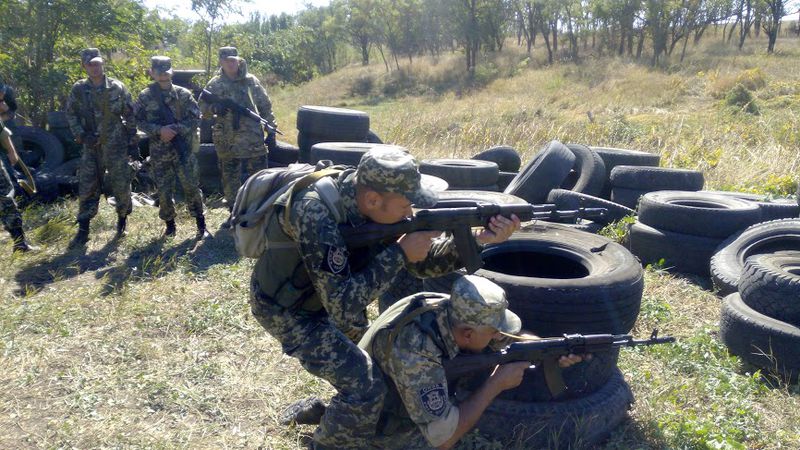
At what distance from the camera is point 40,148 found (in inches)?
371

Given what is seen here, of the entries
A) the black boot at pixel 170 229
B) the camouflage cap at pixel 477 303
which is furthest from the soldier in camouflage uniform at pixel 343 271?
the black boot at pixel 170 229

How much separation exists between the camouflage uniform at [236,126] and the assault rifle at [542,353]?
5.17 m

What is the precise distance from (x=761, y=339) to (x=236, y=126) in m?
5.85

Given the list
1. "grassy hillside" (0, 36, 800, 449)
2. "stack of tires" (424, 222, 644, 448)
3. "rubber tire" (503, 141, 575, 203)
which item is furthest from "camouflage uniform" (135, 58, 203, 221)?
"stack of tires" (424, 222, 644, 448)

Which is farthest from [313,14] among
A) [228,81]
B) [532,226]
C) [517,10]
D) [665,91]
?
[532,226]

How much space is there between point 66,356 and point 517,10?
137ft

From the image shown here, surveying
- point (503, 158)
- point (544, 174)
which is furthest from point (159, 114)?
point (503, 158)

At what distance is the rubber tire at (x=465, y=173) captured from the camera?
7.30m

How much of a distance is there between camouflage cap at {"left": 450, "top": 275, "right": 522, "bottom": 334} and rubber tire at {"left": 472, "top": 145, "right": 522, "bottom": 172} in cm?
645

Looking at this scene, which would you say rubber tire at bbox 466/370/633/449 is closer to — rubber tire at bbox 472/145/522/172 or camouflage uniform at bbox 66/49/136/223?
camouflage uniform at bbox 66/49/136/223

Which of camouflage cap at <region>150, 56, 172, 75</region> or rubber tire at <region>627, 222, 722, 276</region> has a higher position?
camouflage cap at <region>150, 56, 172, 75</region>

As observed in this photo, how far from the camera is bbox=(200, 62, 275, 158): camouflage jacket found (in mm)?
7289

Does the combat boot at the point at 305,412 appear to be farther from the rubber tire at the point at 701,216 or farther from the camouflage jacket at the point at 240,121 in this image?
the camouflage jacket at the point at 240,121

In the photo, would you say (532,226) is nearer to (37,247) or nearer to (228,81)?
(228,81)
